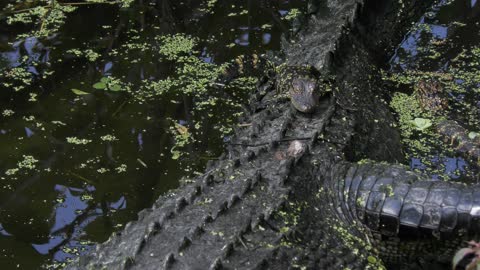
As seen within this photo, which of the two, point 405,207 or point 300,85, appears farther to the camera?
point 300,85

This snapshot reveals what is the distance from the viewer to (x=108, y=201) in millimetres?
3232

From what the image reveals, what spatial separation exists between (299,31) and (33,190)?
181 cm

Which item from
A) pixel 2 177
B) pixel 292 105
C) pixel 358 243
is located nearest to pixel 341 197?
pixel 358 243

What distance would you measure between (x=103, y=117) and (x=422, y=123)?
1.88 meters

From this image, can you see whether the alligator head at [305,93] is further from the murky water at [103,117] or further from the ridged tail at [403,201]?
the murky water at [103,117]

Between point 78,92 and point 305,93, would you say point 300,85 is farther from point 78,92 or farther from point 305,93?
point 78,92

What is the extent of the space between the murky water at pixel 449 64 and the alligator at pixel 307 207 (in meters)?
0.30

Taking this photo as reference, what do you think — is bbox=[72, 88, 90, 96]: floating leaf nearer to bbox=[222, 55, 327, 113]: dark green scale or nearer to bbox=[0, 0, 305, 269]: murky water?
bbox=[0, 0, 305, 269]: murky water

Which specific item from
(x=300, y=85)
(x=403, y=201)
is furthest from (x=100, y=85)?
(x=403, y=201)

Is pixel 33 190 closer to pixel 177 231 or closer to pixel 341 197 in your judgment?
pixel 177 231

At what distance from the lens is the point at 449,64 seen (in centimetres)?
424

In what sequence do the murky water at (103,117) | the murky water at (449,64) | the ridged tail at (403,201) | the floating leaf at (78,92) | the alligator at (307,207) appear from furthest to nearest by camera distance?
the floating leaf at (78,92), the murky water at (449,64), the murky water at (103,117), the ridged tail at (403,201), the alligator at (307,207)

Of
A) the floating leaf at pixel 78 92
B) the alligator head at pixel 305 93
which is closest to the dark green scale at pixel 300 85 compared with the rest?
the alligator head at pixel 305 93

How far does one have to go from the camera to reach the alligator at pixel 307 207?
7.25 ft
